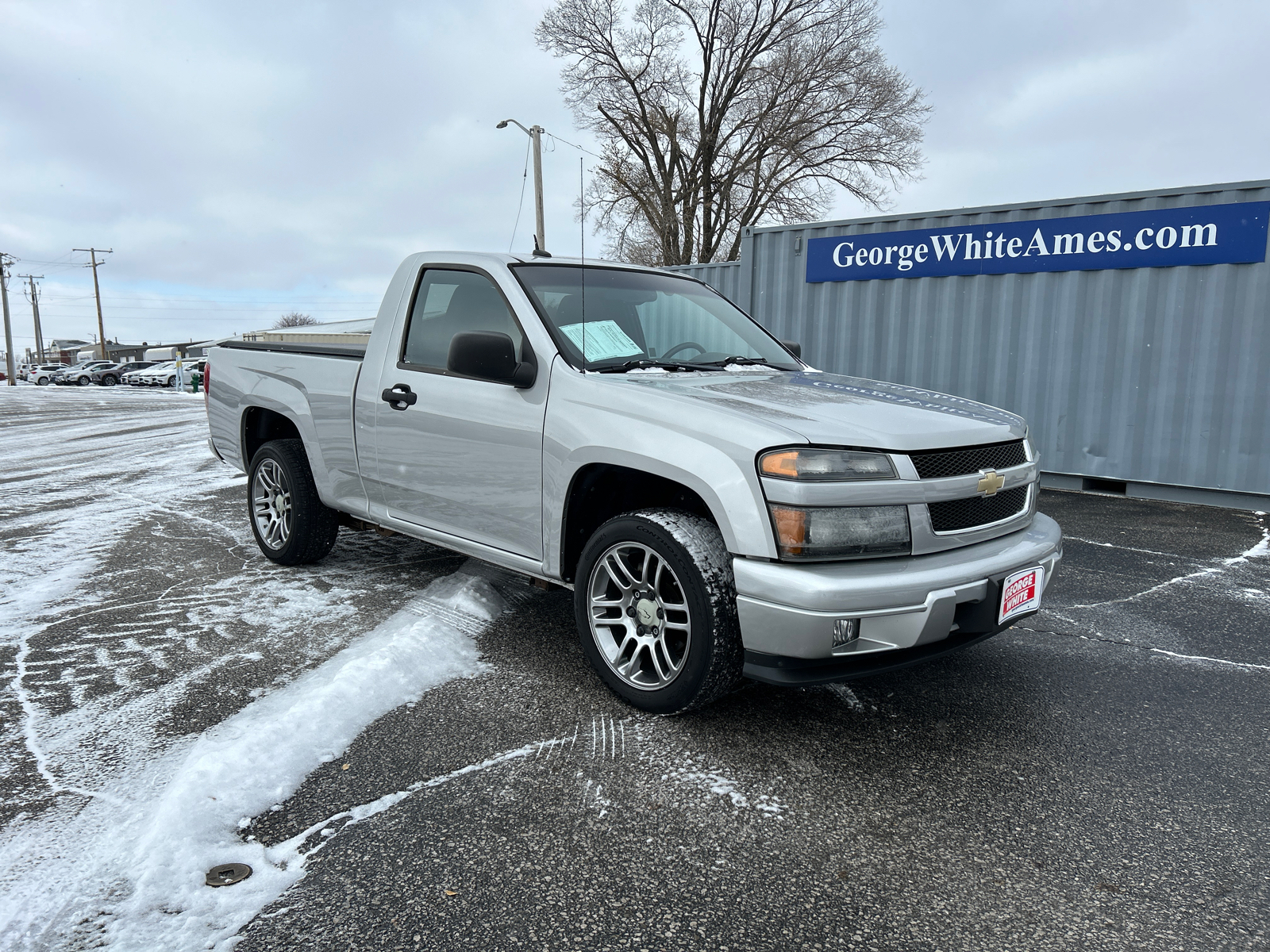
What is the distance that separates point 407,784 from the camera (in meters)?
2.59

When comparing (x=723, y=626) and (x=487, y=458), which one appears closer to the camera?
(x=723, y=626)

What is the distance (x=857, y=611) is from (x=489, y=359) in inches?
67.0

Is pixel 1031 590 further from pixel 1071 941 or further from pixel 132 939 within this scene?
pixel 132 939

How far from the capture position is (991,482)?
2.99 metres

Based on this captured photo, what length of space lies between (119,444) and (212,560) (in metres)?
8.20

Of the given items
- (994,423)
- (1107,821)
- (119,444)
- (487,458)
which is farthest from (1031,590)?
(119,444)

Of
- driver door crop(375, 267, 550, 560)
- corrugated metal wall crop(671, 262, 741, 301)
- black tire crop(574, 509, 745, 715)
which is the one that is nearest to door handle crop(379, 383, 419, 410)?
driver door crop(375, 267, 550, 560)

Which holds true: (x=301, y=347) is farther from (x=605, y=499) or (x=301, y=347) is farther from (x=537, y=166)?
(x=537, y=166)

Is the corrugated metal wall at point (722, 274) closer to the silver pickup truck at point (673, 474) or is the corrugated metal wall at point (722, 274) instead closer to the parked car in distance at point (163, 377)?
the silver pickup truck at point (673, 474)

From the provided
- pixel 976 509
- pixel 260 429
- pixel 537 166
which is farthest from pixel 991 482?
pixel 537 166

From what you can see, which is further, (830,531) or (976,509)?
(976,509)

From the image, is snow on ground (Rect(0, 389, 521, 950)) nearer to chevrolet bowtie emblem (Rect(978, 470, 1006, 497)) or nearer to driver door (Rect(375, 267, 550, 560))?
driver door (Rect(375, 267, 550, 560))

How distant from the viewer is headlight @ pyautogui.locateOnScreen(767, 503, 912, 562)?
8.64 feet

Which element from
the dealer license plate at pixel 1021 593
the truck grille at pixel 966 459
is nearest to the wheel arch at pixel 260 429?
the truck grille at pixel 966 459
